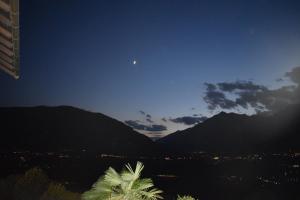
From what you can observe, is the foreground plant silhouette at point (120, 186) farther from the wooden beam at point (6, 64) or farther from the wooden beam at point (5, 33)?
the wooden beam at point (5, 33)

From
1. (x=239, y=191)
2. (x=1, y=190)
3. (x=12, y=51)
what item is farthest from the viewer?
(x=239, y=191)

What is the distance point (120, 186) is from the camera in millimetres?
8680

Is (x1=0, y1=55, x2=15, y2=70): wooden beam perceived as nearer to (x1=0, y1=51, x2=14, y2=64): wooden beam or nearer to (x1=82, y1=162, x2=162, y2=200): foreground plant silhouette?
(x1=0, y1=51, x2=14, y2=64): wooden beam

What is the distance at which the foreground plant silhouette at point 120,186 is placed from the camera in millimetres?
8297

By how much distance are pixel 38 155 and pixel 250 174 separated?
10103cm

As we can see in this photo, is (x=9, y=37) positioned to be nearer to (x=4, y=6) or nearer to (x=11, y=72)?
(x=4, y=6)

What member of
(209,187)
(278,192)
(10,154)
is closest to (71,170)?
(10,154)

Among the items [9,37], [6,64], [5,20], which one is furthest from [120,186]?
[5,20]

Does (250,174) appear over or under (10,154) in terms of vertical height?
under

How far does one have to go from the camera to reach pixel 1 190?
95.5ft

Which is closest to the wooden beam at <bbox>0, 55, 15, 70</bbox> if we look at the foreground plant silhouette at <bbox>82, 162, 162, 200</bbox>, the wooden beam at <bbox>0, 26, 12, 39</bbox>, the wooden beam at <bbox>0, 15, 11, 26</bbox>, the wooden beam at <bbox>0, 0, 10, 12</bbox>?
the wooden beam at <bbox>0, 26, 12, 39</bbox>

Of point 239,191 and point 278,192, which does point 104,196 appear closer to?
point 239,191

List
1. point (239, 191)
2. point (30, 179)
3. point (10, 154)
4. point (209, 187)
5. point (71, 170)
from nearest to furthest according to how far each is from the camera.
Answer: point (30, 179), point (239, 191), point (209, 187), point (71, 170), point (10, 154)

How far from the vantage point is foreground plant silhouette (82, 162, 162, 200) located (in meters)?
8.30
